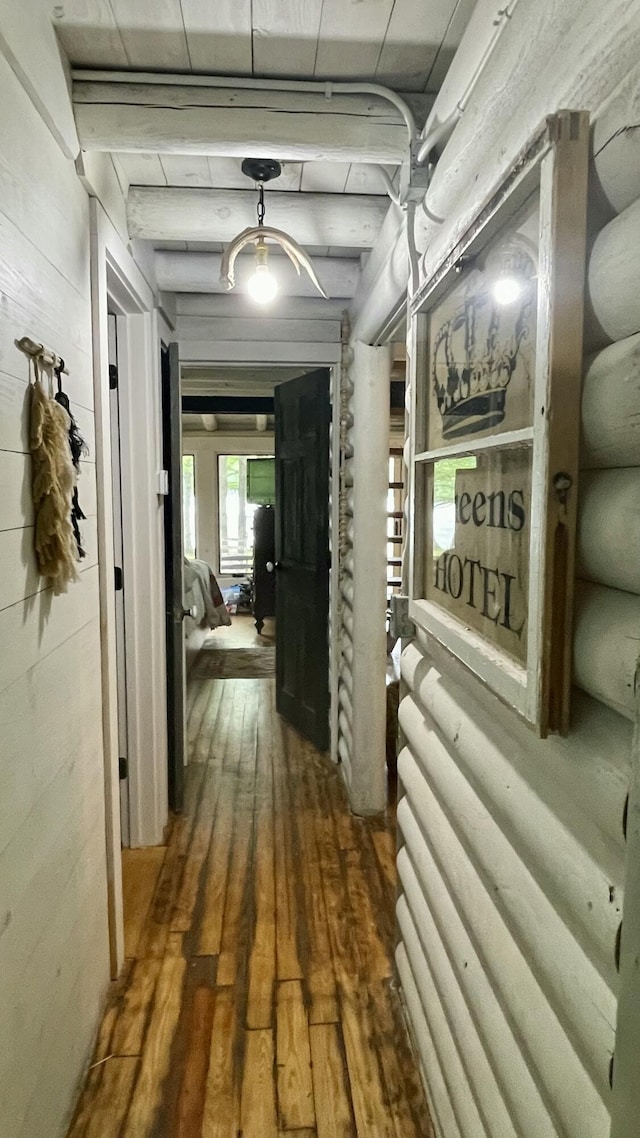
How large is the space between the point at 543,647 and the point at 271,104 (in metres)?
1.48

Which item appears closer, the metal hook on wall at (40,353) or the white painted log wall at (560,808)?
the white painted log wall at (560,808)

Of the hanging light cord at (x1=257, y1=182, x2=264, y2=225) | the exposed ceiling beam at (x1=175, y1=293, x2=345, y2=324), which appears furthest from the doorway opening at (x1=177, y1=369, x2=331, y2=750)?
the hanging light cord at (x1=257, y1=182, x2=264, y2=225)

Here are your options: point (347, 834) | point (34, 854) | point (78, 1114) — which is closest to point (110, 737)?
point (34, 854)

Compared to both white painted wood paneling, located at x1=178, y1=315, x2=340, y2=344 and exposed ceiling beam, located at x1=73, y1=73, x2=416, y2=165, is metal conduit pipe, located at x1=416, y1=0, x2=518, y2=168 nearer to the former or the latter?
exposed ceiling beam, located at x1=73, y1=73, x2=416, y2=165

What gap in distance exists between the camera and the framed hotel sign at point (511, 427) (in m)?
0.79

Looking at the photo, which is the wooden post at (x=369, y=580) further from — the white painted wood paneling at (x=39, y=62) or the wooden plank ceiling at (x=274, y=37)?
the white painted wood paneling at (x=39, y=62)

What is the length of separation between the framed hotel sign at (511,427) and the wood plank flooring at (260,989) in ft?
4.06

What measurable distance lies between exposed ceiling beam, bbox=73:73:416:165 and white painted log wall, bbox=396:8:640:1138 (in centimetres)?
33

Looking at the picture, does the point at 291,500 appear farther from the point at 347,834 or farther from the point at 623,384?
the point at 623,384

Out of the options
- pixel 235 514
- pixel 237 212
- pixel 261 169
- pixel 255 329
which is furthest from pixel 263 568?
pixel 261 169

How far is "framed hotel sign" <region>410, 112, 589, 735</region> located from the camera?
0.79 metres

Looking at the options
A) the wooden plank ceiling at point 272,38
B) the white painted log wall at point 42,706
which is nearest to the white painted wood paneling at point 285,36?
the wooden plank ceiling at point 272,38

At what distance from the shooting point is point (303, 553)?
148 inches

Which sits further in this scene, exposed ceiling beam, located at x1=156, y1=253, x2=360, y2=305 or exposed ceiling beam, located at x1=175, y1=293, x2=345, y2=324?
exposed ceiling beam, located at x1=175, y1=293, x2=345, y2=324
